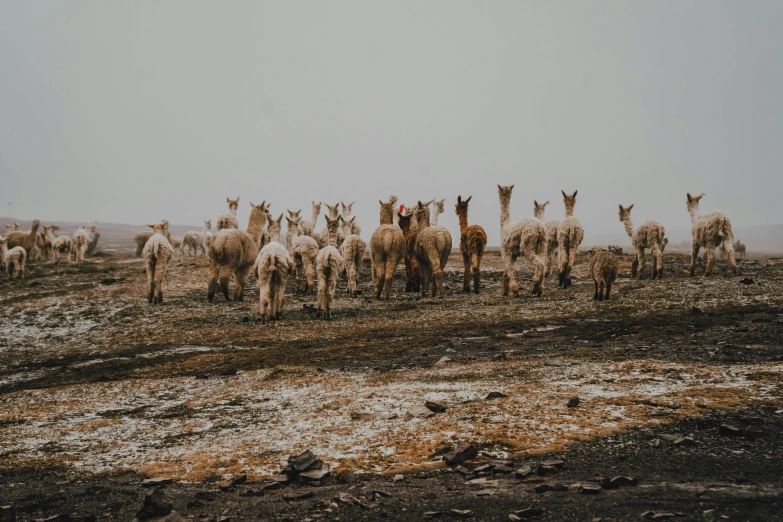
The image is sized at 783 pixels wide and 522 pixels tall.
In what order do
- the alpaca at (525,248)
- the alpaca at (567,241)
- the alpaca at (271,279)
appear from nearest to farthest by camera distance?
1. the alpaca at (271,279)
2. the alpaca at (525,248)
3. the alpaca at (567,241)

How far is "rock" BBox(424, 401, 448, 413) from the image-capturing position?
6.55m

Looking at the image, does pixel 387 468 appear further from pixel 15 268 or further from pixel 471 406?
pixel 15 268

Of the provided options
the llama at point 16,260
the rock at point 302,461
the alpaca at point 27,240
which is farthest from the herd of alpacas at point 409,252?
the alpaca at point 27,240

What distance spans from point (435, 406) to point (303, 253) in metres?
13.6

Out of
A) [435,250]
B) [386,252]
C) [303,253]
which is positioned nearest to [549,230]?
[435,250]

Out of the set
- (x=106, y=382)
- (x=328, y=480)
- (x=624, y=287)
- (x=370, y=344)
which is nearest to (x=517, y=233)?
(x=624, y=287)

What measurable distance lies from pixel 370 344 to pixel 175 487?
24.2 feet

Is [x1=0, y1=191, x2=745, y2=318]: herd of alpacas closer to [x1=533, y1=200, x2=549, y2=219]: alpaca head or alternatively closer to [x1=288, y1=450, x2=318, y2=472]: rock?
[x1=533, y1=200, x2=549, y2=219]: alpaca head

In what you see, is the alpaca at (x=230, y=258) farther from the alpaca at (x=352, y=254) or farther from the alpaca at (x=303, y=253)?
the alpaca at (x=352, y=254)

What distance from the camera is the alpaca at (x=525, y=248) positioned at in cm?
1791

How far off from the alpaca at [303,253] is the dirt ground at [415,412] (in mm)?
4642

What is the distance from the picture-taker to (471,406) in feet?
21.9

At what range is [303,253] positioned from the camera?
19438 millimetres

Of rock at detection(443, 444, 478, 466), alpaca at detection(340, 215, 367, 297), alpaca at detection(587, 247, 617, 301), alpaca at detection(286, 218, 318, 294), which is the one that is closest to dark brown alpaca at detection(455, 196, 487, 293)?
alpaca at detection(340, 215, 367, 297)
